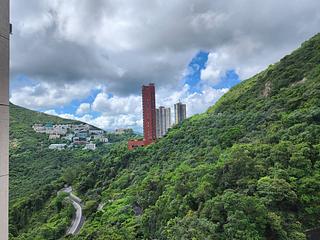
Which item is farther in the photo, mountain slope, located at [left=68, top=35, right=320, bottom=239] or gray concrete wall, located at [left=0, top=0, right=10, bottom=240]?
mountain slope, located at [left=68, top=35, right=320, bottom=239]

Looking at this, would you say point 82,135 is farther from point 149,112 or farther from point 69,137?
point 149,112

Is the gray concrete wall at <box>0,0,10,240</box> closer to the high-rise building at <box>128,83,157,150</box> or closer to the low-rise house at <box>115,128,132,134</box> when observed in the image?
the high-rise building at <box>128,83,157,150</box>

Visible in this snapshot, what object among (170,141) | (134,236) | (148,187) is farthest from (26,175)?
(134,236)

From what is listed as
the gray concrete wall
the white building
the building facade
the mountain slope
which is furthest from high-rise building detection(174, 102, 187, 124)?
the gray concrete wall

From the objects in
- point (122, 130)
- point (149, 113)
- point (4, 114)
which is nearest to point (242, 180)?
point (4, 114)

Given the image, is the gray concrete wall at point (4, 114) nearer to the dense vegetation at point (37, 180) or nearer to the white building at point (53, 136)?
the dense vegetation at point (37, 180)
